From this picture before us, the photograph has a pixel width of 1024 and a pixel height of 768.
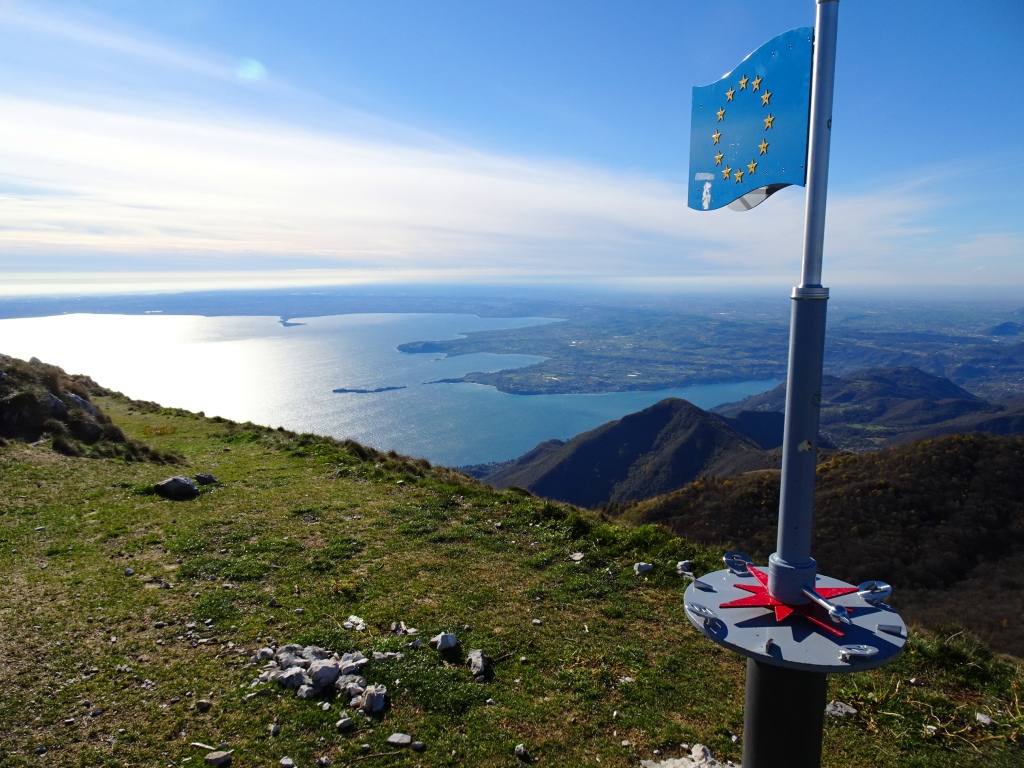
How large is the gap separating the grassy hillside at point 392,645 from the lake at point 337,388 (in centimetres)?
6705

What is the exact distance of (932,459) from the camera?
2400 cm

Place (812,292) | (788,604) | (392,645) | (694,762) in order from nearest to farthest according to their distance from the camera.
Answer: (812,292) → (788,604) → (694,762) → (392,645)

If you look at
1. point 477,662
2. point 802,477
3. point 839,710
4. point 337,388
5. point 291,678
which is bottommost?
point 337,388

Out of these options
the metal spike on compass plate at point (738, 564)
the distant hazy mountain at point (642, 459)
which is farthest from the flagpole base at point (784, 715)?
the distant hazy mountain at point (642, 459)

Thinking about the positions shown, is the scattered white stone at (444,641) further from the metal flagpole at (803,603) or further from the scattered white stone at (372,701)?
the metal flagpole at (803,603)

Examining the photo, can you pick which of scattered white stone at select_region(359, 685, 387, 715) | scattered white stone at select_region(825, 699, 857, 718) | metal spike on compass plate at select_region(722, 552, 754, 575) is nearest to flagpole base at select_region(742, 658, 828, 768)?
metal spike on compass plate at select_region(722, 552, 754, 575)

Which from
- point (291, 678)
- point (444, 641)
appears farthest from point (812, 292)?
point (291, 678)

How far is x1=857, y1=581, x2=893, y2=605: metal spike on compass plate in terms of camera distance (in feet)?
9.55

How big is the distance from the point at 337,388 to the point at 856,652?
126 metres

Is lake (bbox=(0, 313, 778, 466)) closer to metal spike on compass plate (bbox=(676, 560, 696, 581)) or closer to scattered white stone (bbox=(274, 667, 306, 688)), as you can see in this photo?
metal spike on compass plate (bbox=(676, 560, 696, 581))

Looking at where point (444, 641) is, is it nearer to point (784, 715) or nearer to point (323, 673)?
point (323, 673)

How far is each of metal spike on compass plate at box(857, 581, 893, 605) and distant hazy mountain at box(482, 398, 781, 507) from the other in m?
44.9

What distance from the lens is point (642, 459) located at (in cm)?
5544

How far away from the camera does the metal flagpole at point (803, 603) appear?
246 cm
